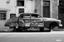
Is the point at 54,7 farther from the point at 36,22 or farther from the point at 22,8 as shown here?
the point at 36,22

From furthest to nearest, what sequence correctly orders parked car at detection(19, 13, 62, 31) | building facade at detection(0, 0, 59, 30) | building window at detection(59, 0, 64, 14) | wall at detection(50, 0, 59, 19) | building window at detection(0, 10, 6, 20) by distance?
building window at detection(0, 10, 6, 20)
building facade at detection(0, 0, 59, 30)
wall at detection(50, 0, 59, 19)
building window at detection(59, 0, 64, 14)
parked car at detection(19, 13, 62, 31)

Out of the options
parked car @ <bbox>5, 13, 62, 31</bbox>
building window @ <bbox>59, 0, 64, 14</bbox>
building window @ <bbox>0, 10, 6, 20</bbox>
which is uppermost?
building window @ <bbox>59, 0, 64, 14</bbox>

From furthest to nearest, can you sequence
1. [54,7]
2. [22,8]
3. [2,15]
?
[2,15] < [22,8] < [54,7]

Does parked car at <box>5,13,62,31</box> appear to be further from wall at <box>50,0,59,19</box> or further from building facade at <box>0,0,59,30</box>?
building facade at <box>0,0,59,30</box>

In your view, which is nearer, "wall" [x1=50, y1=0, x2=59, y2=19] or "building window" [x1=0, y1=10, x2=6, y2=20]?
"wall" [x1=50, y1=0, x2=59, y2=19]

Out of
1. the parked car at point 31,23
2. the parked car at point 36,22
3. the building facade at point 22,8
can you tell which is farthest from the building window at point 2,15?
the parked car at point 36,22

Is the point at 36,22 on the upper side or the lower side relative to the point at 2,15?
lower

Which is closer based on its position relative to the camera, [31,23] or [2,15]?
[31,23]

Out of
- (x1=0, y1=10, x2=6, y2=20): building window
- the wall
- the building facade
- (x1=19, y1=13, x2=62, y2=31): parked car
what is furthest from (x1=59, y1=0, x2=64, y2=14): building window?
(x1=0, y1=10, x2=6, y2=20): building window

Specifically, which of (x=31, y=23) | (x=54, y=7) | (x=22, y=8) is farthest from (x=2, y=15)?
(x=31, y=23)

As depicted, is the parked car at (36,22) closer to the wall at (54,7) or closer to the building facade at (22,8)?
the wall at (54,7)

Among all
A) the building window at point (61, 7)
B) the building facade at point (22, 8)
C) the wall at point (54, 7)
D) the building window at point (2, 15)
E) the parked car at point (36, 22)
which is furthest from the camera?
the building window at point (2, 15)

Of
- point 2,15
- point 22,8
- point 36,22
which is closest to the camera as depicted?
point 36,22

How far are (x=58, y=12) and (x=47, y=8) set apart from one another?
159 cm
